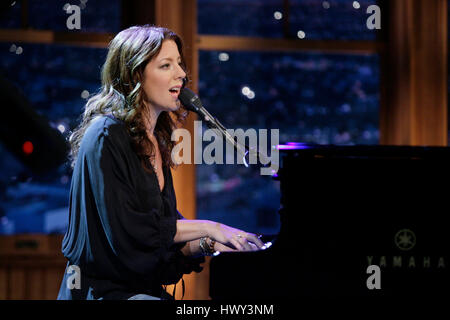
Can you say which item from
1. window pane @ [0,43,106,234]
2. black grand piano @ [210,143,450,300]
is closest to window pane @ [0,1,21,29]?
window pane @ [0,43,106,234]

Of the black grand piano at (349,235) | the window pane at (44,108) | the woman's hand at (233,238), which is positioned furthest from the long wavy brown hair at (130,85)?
the window pane at (44,108)

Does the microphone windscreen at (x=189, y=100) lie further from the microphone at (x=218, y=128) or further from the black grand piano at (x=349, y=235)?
the black grand piano at (x=349, y=235)

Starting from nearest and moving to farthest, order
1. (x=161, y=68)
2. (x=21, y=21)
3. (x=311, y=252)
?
(x=311, y=252), (x=161, y=68), (x=21, y=21)

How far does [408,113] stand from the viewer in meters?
3.31

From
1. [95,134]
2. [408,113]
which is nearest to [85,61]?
[95,134]

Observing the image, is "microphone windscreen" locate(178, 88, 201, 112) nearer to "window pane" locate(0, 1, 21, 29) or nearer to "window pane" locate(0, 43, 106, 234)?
"window pane" locate(0, 43, 106, 234)

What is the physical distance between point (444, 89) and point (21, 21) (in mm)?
2866

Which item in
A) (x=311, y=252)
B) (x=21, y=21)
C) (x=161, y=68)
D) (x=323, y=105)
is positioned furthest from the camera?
(x=323, y=105)

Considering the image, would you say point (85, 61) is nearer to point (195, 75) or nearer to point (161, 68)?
point (195, 75)

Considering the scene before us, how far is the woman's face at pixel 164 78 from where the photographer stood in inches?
66.1

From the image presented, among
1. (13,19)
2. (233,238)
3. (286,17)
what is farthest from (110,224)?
(286,17)

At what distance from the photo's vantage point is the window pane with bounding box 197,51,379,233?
3.45 m
